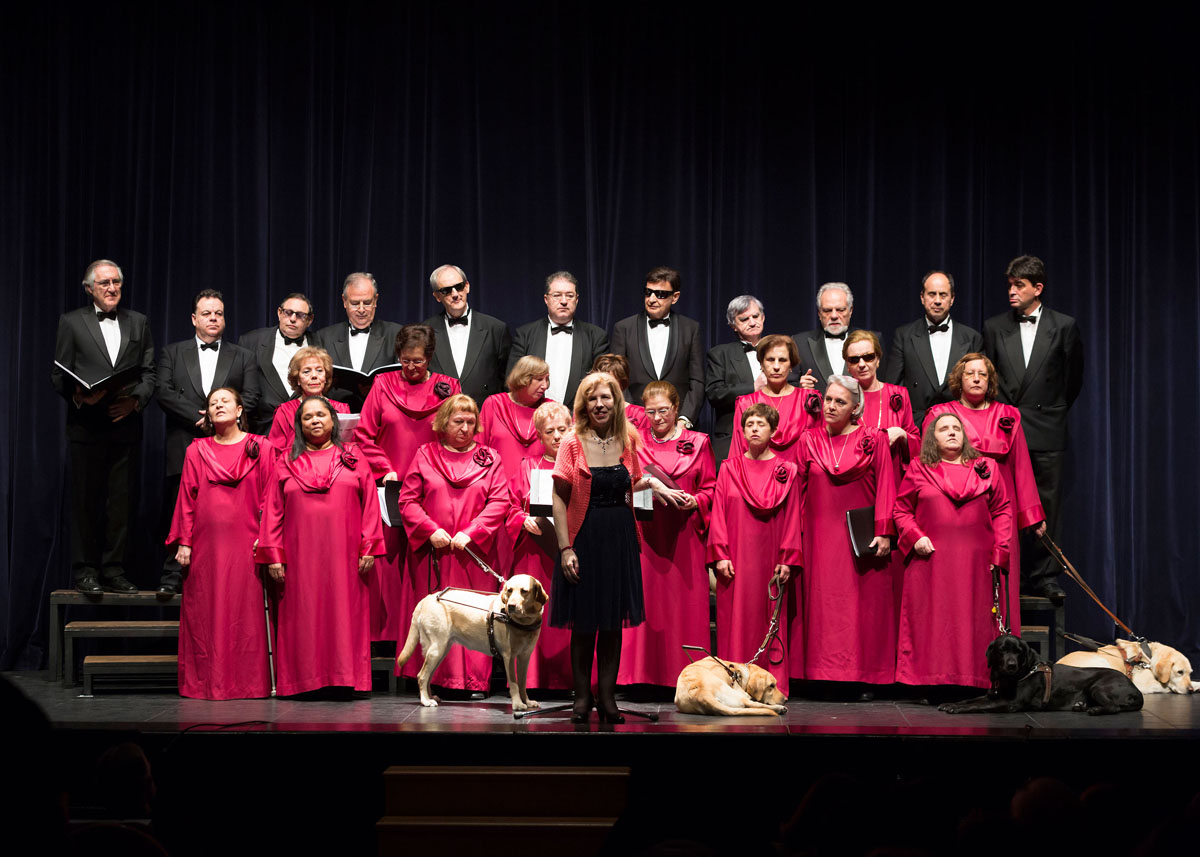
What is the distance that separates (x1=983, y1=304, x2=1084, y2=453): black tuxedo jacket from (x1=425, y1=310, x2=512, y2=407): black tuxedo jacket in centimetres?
281

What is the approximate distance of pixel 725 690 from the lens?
16.9 feet

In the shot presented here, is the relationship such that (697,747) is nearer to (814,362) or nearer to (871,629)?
(871,629)

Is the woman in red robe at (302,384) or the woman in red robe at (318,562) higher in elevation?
the woman in red robe at (302,384)

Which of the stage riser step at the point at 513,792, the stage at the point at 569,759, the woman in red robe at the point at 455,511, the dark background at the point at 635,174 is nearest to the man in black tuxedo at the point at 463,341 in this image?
the woman in red robe at the point at 455,511

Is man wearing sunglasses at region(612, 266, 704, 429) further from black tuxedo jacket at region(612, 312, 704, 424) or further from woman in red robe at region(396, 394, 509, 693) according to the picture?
woman in red robe at region(396, 394, 509, 693)

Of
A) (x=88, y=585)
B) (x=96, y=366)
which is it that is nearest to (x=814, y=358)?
(x=96, y=366)

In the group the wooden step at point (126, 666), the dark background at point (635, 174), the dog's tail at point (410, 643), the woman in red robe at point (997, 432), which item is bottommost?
the wooden step at point (126, 666)

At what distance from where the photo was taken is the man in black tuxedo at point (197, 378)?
6.70 metres

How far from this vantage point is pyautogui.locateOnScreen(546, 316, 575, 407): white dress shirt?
6.75m

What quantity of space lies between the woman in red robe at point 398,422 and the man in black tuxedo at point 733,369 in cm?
145

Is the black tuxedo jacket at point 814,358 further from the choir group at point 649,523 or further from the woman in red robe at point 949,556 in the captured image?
the woman in red robe at point 949,556

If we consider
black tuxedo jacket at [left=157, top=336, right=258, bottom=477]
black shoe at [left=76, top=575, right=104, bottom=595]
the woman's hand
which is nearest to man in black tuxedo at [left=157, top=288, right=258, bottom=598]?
black tuxedo jacket at [left=157, top=336, right=258, bottom=477]

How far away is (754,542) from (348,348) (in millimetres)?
2529

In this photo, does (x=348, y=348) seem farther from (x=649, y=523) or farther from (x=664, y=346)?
(x=649, y=523)
